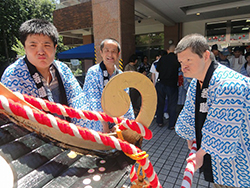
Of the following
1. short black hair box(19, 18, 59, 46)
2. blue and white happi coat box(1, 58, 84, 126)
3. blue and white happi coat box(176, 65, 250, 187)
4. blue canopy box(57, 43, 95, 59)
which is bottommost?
blue and white happi coat box(176, 65, 250, 187)

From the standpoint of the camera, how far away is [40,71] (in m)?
1.52

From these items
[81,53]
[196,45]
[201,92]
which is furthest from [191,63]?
[81,53]

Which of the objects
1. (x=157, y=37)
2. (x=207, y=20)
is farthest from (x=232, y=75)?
(x=157, y=37)

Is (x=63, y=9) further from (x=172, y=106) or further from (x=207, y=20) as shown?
(x=172, y=106)

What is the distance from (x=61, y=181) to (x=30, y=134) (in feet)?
1.10

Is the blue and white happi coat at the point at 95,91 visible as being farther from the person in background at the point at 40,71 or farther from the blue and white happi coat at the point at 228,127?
the blue and white happi coat at the point at 228,127

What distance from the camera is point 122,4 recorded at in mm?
5684

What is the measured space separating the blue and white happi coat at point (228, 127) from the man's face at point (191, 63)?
122mm

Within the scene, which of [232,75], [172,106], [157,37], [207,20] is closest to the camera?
[232,75]

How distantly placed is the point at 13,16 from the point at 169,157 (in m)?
23.1

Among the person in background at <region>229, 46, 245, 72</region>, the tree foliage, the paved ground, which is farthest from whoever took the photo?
the tree foliage

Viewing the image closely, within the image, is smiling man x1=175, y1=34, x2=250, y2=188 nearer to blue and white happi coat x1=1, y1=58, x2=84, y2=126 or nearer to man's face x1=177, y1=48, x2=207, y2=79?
man's face x1=177, y1=48, x2=207, y2=79

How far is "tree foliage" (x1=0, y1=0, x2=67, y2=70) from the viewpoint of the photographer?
18.1 m

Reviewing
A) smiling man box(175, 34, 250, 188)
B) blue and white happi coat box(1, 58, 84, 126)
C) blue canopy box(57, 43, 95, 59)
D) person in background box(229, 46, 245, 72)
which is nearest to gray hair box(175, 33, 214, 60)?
smiling man box(175, 34, 250, 188)
